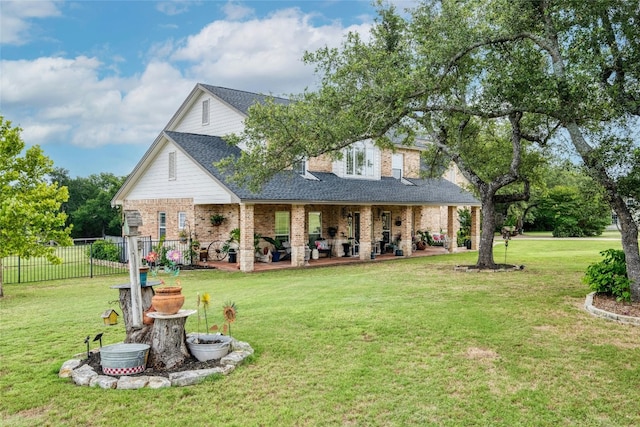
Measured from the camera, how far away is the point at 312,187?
20672 mm

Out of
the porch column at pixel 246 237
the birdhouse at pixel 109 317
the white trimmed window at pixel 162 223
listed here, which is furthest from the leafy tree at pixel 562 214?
the birdhouse at pixel 109 317

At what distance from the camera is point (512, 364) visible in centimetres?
676

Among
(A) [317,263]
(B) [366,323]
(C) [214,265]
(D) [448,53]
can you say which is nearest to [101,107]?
(C) [214,265]

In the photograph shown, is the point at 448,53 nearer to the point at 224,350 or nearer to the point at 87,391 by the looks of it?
the point at 224,350

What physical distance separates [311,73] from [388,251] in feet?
40.9

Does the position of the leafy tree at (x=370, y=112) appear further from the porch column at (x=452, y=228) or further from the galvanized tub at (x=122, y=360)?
the galvanized tub at (x=122, y=360)

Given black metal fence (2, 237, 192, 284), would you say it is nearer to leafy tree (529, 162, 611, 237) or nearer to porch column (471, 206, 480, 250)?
porch column (471, 206, 480, 250)

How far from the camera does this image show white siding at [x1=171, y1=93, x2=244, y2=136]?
22.2 meters

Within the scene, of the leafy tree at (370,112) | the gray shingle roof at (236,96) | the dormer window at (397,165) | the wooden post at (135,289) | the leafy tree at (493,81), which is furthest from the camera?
the dormer window at (397,165)

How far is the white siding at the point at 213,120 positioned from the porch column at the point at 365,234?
6954 millimetres

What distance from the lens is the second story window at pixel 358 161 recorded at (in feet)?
78.6

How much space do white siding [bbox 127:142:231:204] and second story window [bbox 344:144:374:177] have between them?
25.8ft

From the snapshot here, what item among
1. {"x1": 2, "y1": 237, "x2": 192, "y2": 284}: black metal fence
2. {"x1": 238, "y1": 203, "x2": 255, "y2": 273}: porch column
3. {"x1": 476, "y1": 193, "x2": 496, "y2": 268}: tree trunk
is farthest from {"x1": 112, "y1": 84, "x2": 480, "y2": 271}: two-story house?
{"x1": 476, "y1": 193, "x2": 496, "y2": 268}: tree trunk

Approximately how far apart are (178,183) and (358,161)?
8.81 meters
